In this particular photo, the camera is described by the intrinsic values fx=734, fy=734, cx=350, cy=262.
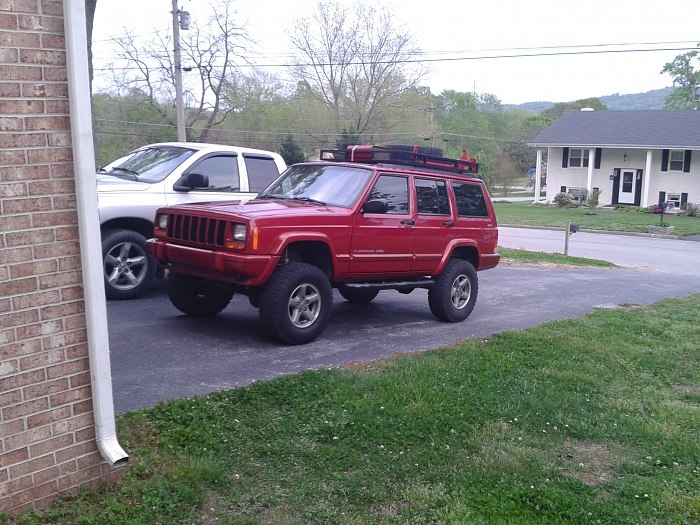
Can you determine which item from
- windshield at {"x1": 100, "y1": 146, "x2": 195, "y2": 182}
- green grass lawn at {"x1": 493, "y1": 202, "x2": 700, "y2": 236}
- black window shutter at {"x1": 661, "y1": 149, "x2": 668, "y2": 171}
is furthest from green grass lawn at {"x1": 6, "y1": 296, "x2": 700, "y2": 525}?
black window shutter at {"x1": 661, "y1": 149, "x2": 668, "y2": 171}

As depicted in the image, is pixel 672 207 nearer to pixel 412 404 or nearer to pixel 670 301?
pixel 670 301

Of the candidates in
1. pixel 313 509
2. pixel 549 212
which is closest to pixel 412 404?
pixel 313 509

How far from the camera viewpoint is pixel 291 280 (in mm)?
7105

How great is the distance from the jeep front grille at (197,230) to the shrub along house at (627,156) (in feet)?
136

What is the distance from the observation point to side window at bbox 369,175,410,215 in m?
8.41

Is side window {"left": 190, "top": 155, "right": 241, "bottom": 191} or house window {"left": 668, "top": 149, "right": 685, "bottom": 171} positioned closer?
side window {"left": 190, "top": 155, "right": 241, "bottom": 191}

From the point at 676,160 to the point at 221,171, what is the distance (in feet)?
133

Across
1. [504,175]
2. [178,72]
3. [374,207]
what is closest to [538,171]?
[504,175]

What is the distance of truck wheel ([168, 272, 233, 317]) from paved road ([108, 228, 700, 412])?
0.13 meters

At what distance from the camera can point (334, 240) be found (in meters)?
7.69

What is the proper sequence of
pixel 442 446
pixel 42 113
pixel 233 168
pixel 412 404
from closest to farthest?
pixel 42 113 → pixel 442 446 → pixel 412 404 → pixel 233 168

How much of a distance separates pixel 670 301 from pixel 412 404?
347 inches

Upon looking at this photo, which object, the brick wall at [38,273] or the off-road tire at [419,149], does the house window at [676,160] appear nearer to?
the off-road tire at [419,149]

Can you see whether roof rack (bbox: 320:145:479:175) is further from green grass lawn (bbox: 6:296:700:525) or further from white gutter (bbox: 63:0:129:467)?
white gutter (bbox: 63:0:129:467)
